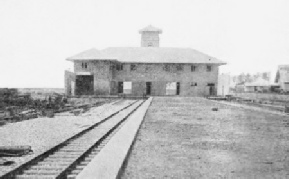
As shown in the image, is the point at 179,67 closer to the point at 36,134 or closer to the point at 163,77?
the point at 163,77

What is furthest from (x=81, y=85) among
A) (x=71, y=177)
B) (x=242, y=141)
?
(x=71, y=177)

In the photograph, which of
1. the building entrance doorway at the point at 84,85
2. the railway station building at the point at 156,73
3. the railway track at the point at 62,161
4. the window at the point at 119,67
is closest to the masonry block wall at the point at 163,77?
the railway station building at the point at 156,73

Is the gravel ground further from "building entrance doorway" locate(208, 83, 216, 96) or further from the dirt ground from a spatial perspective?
"building entrance doorway" locate(208, 83, 216, 96)

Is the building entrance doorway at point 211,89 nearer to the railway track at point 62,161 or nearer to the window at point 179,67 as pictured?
the window at point 179,67

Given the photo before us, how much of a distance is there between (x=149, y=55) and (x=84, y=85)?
30.9 feet

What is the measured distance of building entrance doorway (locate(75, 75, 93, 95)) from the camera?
35844 mm

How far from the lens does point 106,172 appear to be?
4406 mm

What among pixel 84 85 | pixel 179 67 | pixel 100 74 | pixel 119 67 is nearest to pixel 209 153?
pixel 100 74

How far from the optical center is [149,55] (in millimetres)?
39562

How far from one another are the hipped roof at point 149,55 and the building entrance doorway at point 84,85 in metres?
2.58

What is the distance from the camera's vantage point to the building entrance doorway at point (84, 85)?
35.8 meters

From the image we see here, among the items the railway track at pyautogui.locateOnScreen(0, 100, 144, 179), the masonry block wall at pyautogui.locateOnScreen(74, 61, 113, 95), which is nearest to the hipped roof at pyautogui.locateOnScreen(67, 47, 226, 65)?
the masonry block wall at pyautogui.locateOnScreen(74, 61, 113, 95)

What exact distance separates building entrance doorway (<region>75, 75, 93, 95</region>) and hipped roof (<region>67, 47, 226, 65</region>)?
2.58m

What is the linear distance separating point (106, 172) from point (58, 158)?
2.02 m
